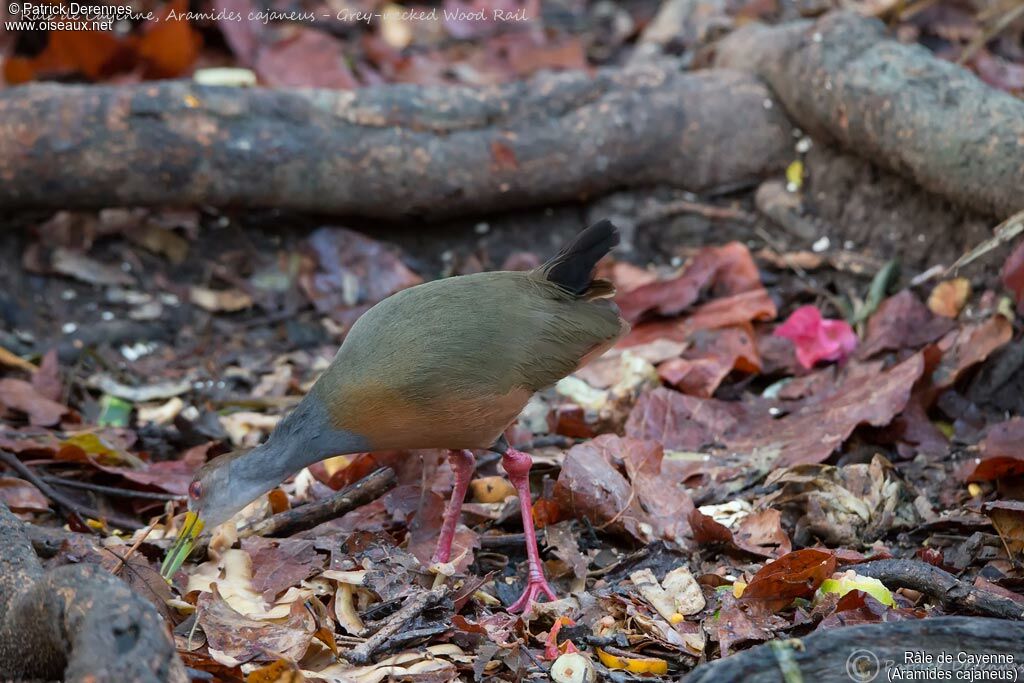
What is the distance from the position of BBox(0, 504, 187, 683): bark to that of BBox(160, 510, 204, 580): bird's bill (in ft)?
2.23

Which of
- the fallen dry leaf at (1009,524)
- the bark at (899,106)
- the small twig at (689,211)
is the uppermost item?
the bark at (899,106)

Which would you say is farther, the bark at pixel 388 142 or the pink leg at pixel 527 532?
the bark at pixel 388 142

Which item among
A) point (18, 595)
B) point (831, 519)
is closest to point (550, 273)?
point (831, 519)

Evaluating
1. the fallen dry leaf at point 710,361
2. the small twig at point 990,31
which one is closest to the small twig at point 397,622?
the fallen dry leaf at point 710,361

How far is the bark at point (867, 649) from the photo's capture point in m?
2.47

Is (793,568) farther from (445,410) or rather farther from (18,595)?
(18,595)

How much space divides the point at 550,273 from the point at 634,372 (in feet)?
3.20

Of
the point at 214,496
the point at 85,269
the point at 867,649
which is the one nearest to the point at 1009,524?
the point at 867,649

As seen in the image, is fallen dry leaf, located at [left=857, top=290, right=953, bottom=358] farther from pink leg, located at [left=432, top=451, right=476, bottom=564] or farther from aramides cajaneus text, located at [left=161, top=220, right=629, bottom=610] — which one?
pink leg, located at [left=432, top=451, right=476, bottom=564]

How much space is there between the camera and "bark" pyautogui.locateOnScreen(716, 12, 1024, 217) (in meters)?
4.77

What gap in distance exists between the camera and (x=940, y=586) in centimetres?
323

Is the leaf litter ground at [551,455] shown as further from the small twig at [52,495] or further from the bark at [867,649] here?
the bark at [867,649]

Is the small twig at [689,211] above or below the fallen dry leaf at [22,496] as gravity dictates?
above

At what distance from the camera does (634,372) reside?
4.98 meters
